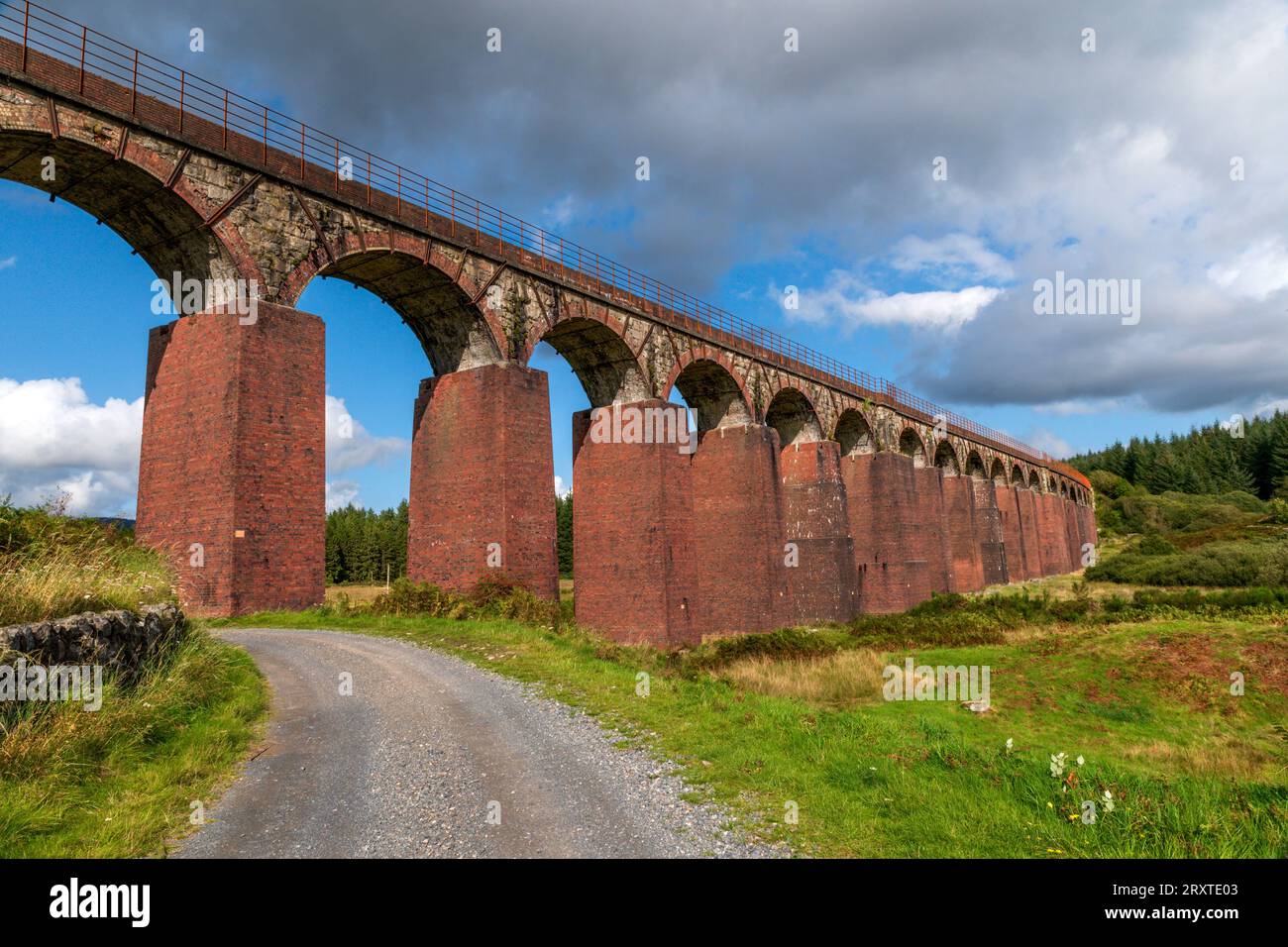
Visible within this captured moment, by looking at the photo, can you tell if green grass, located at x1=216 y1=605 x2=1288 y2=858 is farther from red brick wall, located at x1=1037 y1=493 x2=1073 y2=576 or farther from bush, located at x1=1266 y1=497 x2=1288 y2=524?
red brick wall, located at x1=1037 y1=493 x2=1073 y2=576

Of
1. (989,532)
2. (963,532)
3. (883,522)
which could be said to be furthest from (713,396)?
(989,532)

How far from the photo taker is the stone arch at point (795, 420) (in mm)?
34594

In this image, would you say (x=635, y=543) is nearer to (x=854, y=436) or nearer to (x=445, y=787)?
(x=445, y=787)

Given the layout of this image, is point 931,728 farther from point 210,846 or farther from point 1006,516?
point 1006,516

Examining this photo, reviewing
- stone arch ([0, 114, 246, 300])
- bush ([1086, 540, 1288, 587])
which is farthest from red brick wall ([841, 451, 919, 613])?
stone arch ([0, 114, 246, 300])

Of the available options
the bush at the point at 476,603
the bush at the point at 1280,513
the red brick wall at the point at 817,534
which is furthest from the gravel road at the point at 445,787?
the bush at the point at 1280,513

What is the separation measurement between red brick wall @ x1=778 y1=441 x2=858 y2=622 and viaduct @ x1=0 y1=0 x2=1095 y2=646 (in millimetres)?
102

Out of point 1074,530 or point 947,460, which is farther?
point 1074,530

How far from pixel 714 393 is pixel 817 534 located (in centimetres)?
827

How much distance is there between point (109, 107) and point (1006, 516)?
6397 cm

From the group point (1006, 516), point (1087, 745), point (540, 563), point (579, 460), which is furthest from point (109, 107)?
point (1006, 516)

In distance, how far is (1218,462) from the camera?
4341 inches

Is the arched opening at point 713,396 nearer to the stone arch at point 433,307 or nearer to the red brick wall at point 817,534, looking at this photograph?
the red brick wall at point 817,534

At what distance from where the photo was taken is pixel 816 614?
108ft
